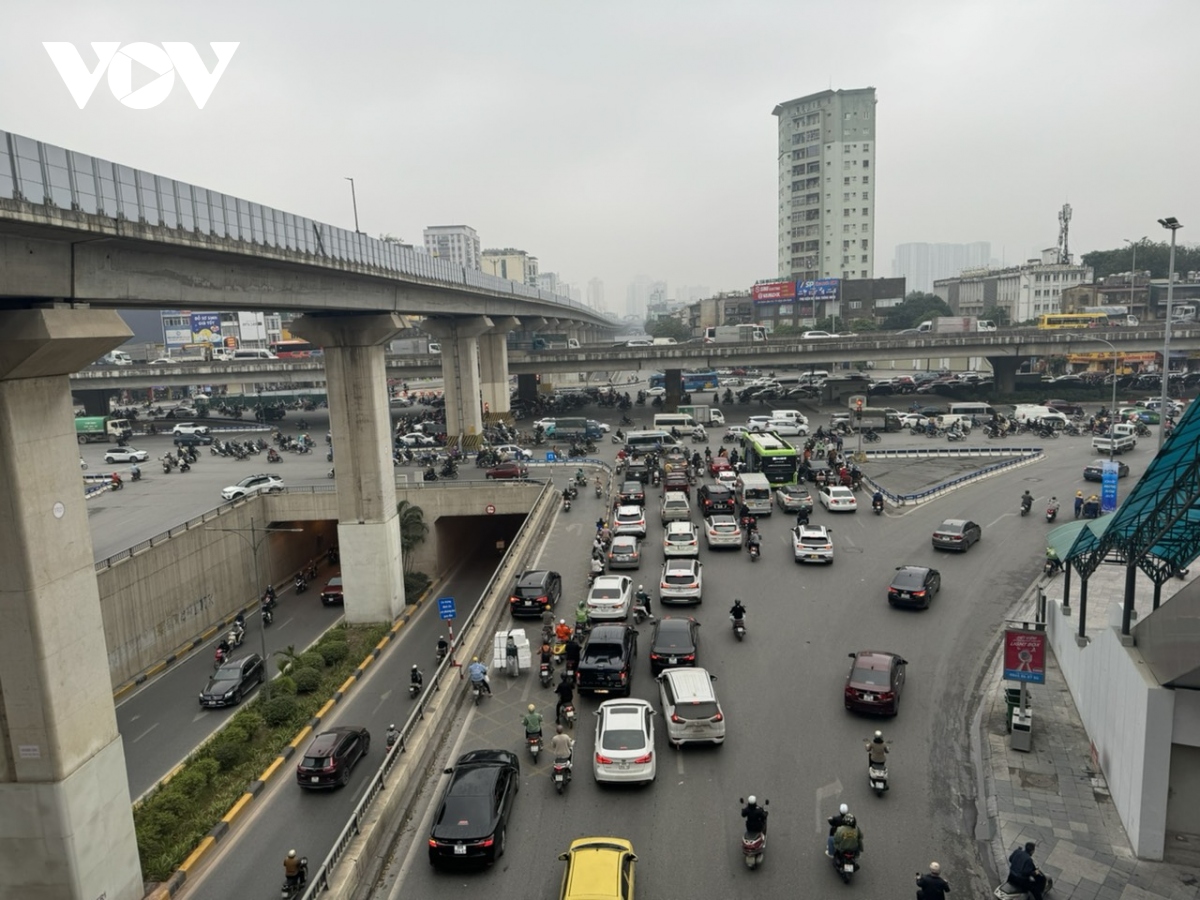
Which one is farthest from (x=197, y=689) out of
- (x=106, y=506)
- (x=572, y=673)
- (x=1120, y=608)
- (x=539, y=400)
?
(x=539, y=400)

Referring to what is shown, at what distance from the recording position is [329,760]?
1877 centimetres

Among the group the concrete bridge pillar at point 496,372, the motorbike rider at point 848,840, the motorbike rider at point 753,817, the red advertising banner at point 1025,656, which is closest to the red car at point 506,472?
the concrete bridge pillar at point 496,372

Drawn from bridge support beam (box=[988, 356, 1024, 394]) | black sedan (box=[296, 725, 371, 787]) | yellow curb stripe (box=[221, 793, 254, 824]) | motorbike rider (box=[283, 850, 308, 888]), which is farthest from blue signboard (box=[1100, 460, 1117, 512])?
bridge support beam (box=[988, 356, 1024, 394])

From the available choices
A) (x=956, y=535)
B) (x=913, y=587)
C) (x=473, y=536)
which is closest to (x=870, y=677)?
(x=913, y=587)

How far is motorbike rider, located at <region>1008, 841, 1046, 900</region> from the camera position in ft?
38.6

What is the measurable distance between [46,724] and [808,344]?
67998 mm

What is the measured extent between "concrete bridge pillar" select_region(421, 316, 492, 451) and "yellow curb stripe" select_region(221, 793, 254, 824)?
41.7m

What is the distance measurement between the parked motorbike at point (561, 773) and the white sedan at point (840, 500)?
23.8 metres

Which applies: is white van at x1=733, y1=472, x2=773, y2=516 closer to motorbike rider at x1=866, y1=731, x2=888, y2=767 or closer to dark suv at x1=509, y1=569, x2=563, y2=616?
dark suv at x1=509, y1=569, x2=563, y2=616

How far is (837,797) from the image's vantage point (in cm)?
1496

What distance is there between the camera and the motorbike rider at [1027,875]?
11.8 meters

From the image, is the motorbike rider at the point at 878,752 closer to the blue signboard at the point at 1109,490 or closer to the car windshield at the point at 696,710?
the car windshield at the point at 696,710

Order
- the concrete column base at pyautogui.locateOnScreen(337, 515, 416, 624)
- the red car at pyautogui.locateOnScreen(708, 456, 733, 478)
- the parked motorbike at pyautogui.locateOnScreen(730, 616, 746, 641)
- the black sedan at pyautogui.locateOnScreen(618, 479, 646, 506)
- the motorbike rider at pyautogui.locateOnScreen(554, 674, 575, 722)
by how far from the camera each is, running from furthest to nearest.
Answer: the red car at pyautogui.locateOnScreen(708, 456, 733, 478) → the black sedan at pyautogui.locateOnScreen(618, 479, 646, 506) → the concrete column base at pyautogui.locateOnScreen(337, 515, 416, 624) → the parked motorbike at pyautogui.locateOnScreen(730, 616, 746, 641) → the motorbike rider at pyautogui.locateOnScreen(554, 674, 575, 722)

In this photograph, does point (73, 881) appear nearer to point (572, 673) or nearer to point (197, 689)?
point (572, 673)
